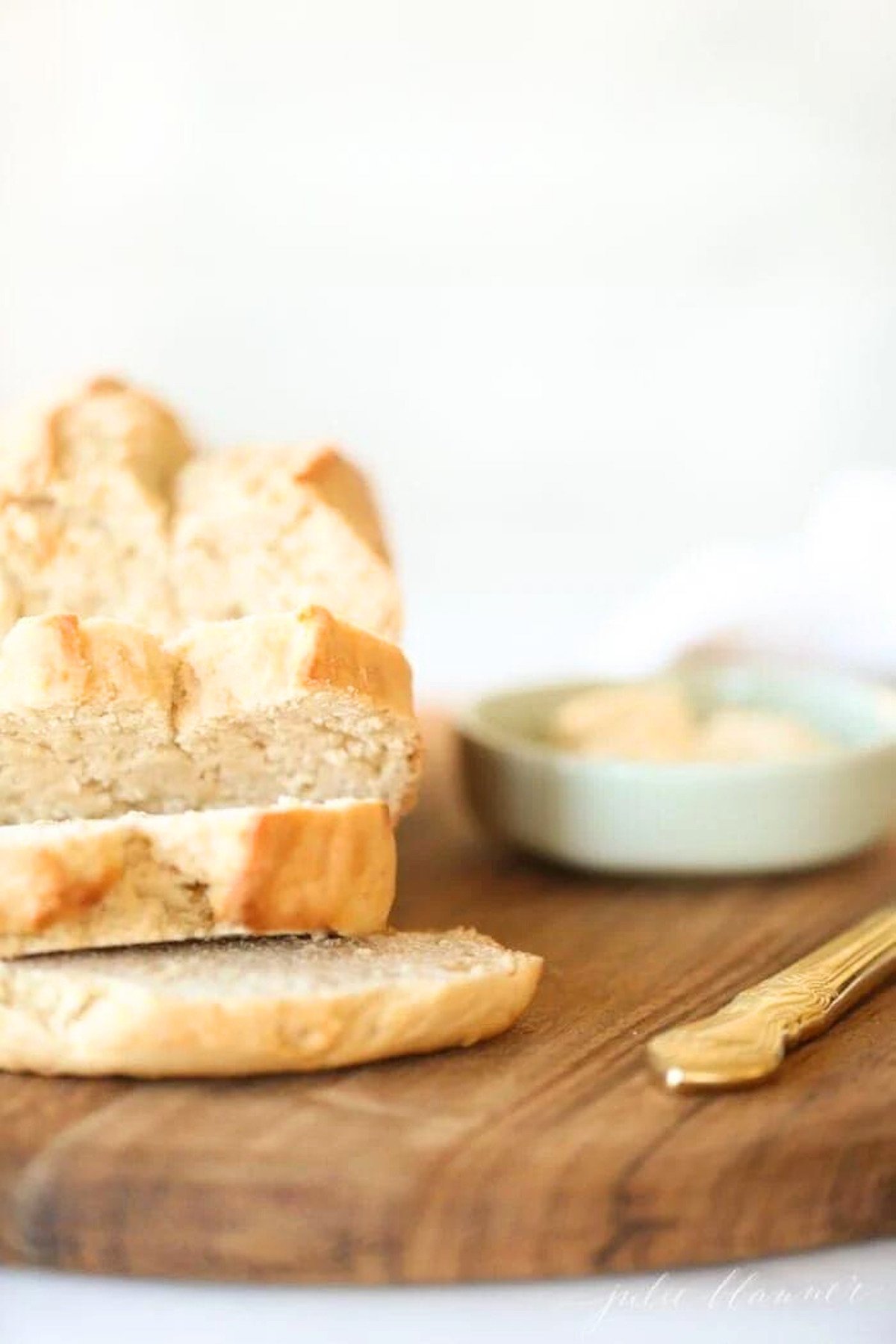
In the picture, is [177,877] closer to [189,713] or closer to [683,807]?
[189,713]

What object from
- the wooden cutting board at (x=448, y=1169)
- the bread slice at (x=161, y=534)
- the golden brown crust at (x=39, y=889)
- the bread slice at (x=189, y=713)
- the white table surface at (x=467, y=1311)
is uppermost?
the bread slice at (x=161, y=534)

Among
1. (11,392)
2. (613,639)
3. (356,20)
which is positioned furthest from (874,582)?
(11,392)

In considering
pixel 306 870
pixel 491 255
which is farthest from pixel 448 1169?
pixel 491 255

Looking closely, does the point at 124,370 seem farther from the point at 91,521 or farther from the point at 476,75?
the point at 91,521

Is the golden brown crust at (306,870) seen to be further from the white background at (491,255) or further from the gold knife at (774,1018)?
the white background at (491,255)

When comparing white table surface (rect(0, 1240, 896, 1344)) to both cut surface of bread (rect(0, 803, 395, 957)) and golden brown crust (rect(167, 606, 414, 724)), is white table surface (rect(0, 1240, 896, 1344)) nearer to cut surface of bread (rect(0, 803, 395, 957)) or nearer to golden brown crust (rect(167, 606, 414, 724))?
cut surface of bread (rect(0, 803, 395, 957))

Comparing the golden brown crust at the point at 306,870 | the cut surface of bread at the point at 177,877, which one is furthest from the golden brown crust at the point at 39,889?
the golden brown crust at the point at 306,870
